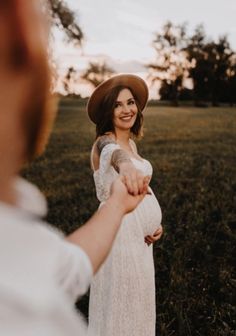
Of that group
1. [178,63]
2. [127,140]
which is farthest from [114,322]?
[178,63]

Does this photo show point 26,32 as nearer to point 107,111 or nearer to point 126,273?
point 126,273

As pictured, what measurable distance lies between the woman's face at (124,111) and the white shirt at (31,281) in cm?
338

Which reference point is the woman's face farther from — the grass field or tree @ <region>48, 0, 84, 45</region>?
tree @ <region>48, 0, 84, 45</region>

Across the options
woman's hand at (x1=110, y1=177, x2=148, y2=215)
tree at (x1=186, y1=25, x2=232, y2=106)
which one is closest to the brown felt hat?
woman's hand at (x1=110, y1=177, x2=148, y2=215)

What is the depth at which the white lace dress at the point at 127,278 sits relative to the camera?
3.62 meters

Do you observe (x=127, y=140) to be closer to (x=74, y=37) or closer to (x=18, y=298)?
(x=18, y=298)

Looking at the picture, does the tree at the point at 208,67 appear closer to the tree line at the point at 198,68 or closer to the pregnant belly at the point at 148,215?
the tree line at the point at 198,68

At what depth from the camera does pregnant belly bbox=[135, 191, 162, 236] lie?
367 cm

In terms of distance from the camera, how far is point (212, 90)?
76875 millimetres

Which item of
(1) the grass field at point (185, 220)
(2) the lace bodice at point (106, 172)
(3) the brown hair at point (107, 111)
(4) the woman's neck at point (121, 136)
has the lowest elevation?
(1) the grass field at point (185, 220)

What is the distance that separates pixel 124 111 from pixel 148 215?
945mm

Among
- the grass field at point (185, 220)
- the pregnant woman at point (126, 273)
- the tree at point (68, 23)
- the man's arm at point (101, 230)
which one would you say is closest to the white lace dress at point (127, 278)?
the pregnant woman at point (126, 273)

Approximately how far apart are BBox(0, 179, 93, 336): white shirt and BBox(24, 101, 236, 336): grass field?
4.22m

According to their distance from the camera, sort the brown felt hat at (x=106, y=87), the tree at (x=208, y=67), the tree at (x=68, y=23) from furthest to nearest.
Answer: the tree at (x=208, y=67) < the tree at (x=68, y=23) < the brown felt hat at (x=106, y=87)
